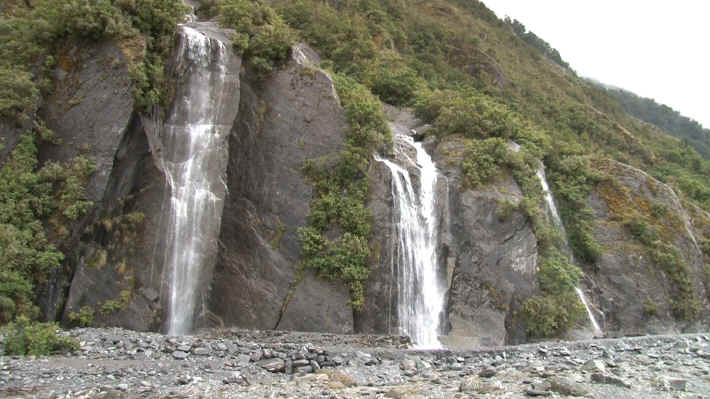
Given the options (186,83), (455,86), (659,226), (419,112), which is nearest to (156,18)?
(186,83)

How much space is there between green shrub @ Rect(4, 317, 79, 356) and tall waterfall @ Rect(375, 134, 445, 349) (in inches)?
384

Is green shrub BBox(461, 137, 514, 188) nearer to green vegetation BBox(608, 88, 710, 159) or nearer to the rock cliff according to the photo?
the rock cliff

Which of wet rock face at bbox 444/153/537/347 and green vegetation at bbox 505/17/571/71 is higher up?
green vegetation at bbox 505/17/571/71

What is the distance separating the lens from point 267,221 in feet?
53.9

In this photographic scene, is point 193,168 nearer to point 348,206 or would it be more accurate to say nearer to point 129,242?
point 129,242

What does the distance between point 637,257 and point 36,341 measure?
22.6 meters

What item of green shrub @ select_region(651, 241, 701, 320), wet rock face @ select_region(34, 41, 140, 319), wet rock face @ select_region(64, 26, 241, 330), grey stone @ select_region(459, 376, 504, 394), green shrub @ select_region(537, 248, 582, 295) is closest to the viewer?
grey stone @ select_region(459, 376, 504, 394)

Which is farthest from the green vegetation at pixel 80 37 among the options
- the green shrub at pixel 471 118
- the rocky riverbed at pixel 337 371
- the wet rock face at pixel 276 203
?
the green shrub at pixel 471 118

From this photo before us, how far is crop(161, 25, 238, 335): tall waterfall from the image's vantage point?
48.0ft

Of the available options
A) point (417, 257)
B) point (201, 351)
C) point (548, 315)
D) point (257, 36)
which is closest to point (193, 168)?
point (257, 36)

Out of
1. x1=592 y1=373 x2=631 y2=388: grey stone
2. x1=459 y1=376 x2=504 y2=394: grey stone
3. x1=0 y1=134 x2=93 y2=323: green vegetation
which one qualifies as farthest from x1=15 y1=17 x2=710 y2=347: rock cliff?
x1=592 y1=373 x2=631 y2=388: grey stone

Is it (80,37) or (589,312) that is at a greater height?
(80,37)

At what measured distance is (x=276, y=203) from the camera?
54.8 ft

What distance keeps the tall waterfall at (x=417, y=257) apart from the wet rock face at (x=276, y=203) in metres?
2.20
